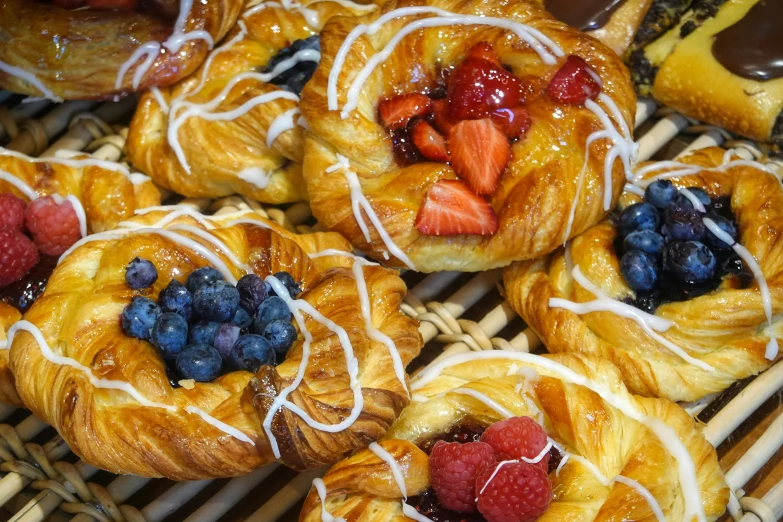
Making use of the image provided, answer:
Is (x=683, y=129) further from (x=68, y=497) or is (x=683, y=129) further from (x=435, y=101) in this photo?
(x=68, y=497)

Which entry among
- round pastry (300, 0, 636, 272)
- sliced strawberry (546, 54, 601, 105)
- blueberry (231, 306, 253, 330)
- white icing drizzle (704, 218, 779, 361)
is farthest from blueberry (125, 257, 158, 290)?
white icing drizzle (704, 218, 779, 361)

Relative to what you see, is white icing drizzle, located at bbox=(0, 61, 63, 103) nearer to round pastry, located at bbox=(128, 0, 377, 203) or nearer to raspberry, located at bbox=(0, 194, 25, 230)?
round pastry, located at bbox=(128, 0, 377, 203)

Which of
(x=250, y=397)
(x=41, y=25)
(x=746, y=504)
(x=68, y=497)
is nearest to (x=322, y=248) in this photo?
(x=250, y=397)

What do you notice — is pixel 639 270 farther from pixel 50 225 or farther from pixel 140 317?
pixel 50 225

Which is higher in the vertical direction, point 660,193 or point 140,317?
point 660,193

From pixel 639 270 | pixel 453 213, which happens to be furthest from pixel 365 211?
pixel 639 270
